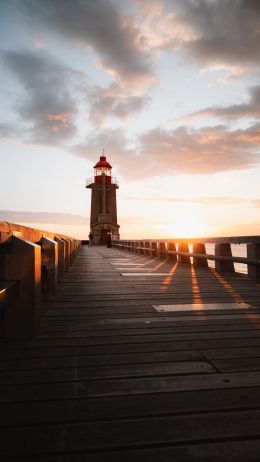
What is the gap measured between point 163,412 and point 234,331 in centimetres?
171

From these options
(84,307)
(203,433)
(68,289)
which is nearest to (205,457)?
(203,433)

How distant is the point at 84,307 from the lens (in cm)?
441

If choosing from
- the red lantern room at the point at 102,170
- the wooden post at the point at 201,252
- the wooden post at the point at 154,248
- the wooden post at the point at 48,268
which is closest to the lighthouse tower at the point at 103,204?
the red lantern room at the point at 102,170

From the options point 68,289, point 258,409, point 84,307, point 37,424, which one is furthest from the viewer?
point 68,289

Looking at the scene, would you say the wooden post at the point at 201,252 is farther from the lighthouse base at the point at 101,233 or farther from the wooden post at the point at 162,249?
the lighthouse base at the point at 101,233

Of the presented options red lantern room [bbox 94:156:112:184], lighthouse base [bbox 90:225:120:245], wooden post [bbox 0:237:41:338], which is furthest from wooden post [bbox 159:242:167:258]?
red lantern room [bbox 94:156:112:184]

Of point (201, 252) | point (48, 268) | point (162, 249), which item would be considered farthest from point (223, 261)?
point (162, 249)

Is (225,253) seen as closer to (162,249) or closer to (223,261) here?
(223,261)

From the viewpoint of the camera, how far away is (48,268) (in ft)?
15.8

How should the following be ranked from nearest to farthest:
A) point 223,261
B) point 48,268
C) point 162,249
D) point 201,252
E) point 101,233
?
point 48,268 → point 223,261 → point 201,252 → point 162,249 → point 101,233

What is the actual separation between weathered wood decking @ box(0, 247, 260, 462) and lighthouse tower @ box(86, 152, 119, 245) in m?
49.4

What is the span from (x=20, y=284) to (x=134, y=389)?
1549 mm

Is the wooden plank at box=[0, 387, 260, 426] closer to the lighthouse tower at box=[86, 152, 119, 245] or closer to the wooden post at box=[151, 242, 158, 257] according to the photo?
the wooden post at box=[151, 242, 158, 257]

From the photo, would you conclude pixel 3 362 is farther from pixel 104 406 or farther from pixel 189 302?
pixel 189 302
